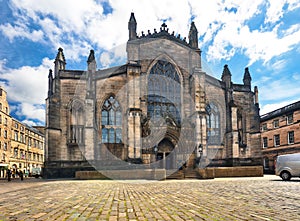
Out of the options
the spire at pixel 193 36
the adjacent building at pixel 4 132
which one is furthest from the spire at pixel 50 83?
the adjacent building at pixel 4 132

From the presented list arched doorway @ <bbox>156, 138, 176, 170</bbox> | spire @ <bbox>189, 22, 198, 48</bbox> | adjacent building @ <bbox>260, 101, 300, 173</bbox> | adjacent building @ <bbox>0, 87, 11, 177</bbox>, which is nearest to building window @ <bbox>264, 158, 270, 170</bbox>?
adjacent building @ <bbox>260, 101, 300, 173</bbox>

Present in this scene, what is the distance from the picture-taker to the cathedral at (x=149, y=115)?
2428cm

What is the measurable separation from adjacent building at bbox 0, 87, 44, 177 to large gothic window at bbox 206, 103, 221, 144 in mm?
26173

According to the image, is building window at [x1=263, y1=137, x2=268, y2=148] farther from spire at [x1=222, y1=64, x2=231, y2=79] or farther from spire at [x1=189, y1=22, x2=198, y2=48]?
spire at [x1=189, y1=22, x2=198, y2=48]

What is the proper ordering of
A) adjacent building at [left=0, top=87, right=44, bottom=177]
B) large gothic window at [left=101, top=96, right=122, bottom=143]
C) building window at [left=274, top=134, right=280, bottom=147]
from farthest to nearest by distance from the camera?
adjacent building at [left=0, top=87, right=44, bottom=177] → building window at [left=274, top=134, right=280, bottom=147] → large gothic window at [left=101, top=96, right=122, bottom=143]

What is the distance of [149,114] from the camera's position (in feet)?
87.4

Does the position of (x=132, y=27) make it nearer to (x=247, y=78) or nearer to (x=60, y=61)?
(x=60, y=61)

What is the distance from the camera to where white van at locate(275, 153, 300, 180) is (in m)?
16.7

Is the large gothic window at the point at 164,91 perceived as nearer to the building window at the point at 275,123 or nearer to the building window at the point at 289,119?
the building window at the point at 289,119

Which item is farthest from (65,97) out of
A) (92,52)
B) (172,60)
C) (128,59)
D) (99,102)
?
(172,60)

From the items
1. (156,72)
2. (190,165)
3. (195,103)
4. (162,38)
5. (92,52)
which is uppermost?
(162,38)

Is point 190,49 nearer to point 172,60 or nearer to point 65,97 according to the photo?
point 172,60

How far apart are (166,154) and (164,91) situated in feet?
21.6

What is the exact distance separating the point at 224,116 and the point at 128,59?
480 inches
